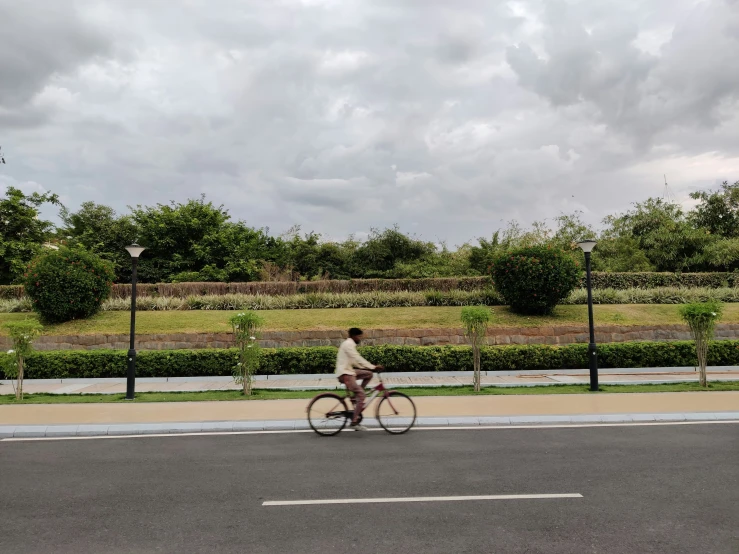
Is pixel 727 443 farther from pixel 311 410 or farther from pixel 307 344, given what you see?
pixel 307 344

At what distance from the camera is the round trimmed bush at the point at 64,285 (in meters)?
18.9

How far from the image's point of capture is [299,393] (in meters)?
12.5

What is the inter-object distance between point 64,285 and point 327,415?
48.7ft

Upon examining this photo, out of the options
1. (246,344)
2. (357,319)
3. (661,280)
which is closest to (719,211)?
(661,280)

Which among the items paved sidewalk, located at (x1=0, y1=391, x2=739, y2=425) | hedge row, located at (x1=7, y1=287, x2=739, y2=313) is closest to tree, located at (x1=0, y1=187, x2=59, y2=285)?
hedge row, located at (x1=7, y1=287, x2=739, y2=313)

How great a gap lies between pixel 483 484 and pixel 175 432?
555cm

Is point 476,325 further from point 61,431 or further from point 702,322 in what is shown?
point 61,431

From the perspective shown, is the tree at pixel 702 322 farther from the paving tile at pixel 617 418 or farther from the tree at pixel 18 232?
the tree at pixel 18 232

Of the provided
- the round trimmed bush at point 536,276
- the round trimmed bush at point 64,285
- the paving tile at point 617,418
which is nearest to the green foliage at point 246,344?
the paving tile at point 617,418

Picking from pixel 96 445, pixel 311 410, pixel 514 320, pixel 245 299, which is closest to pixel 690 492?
pixel 311 410

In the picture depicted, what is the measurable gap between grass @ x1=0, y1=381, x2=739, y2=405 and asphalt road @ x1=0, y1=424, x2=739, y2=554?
11.3ft

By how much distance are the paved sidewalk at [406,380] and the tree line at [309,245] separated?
42.3 feet

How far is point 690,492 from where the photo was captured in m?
5.54

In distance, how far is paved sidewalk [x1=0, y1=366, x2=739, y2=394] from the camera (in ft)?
45.5
